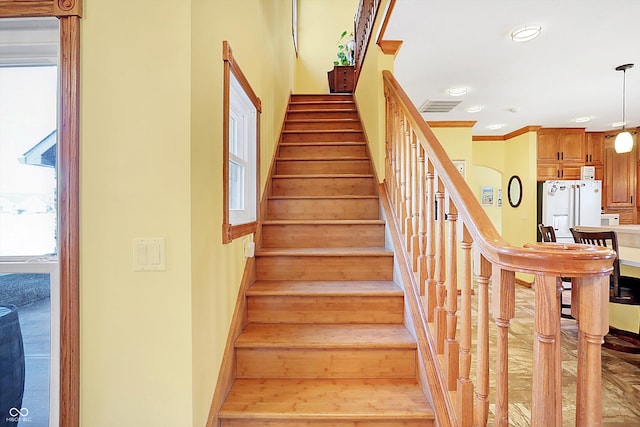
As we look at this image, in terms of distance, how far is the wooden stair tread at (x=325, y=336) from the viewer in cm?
172

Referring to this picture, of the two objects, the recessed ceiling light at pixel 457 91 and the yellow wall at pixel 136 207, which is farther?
the recessed ceiling light at pixel 457 91

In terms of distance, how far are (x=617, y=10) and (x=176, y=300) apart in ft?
10.6

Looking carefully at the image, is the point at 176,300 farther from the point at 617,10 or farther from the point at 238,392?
the point at 617,10

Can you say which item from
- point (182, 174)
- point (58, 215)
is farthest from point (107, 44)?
point (58, 215)

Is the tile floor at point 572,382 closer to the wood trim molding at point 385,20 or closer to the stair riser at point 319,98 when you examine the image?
the wood trim molding at point 385,20

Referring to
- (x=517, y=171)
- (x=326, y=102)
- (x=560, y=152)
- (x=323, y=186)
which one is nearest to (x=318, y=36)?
(x=326, y=102)

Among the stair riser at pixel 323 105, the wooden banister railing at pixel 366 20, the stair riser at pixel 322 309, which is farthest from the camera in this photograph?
the stair riser at pixel 323 105

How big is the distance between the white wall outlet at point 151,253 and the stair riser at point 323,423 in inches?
30.7

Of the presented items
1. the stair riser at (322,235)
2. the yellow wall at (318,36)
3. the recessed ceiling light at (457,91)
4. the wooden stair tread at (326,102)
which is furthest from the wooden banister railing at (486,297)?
the yellow wall at (318,36)

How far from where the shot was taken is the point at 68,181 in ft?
3.87

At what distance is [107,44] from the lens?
47.0 inches

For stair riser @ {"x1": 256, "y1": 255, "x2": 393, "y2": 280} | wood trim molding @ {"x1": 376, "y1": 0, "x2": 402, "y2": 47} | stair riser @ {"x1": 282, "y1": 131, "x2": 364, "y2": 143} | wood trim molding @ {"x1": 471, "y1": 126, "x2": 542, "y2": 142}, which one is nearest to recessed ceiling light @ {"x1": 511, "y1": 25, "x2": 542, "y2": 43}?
wood trim molding @ {"x1": 376, "y1": 0, "x2": 402, "y2": 47}

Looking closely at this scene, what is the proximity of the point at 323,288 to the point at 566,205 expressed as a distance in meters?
5.13

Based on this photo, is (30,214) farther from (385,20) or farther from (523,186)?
(523,186)
